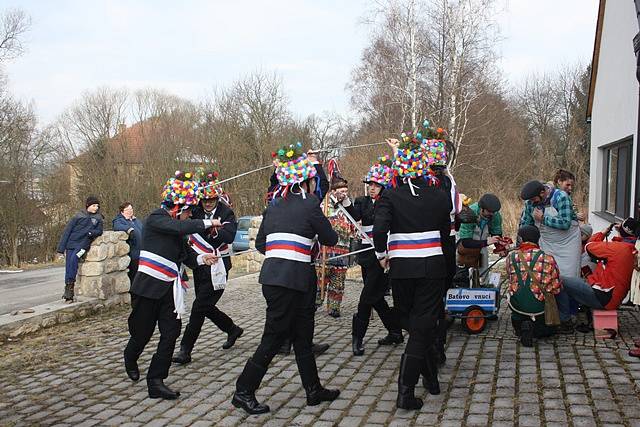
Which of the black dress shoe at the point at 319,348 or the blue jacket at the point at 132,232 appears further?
the blue jacket at the point at 132,232

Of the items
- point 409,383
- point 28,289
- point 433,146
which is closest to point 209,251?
point 433,146

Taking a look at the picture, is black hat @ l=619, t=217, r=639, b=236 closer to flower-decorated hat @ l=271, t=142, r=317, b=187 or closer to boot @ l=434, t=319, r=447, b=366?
boot @ l=434, t=319, r=447, b=366

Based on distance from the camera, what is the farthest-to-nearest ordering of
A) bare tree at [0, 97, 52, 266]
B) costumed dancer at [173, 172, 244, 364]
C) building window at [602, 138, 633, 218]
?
1. bare tree at [0, 97, 52, 266]
2. building window at [602, 138, 633, 218]
3. costumed dancer at [173, 172, 244, 364]

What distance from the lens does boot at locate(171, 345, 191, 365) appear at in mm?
6426

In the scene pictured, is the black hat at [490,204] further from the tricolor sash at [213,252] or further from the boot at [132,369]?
the boot at [132,369]

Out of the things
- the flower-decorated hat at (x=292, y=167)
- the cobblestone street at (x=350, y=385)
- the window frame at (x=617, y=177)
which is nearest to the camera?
the cobblestone street at (x=350, y=385)

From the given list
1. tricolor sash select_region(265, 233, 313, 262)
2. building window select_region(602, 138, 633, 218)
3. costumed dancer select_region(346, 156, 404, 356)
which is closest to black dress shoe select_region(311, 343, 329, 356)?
costumed dancer select_region(346, 156, 404, 356)

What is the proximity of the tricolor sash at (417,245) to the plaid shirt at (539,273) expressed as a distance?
192 centimetres

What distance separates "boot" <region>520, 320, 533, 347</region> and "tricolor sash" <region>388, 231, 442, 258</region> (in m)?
2.01

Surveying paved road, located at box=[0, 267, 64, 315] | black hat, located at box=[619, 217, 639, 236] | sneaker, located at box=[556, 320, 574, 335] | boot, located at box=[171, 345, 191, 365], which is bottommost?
paved road, located at box=[0, 267, 64, 315]

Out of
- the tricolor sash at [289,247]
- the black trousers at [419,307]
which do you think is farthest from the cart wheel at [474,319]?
the tricolor sash at [289,247]

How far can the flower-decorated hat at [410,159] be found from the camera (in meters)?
5.09

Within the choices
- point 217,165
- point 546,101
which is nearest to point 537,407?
point 217,165

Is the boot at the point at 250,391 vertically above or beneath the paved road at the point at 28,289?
above
